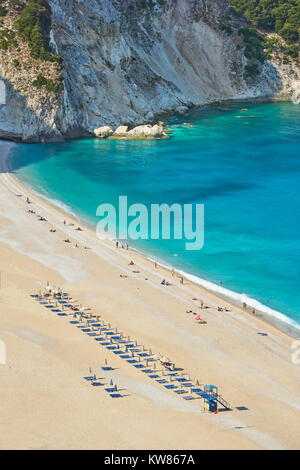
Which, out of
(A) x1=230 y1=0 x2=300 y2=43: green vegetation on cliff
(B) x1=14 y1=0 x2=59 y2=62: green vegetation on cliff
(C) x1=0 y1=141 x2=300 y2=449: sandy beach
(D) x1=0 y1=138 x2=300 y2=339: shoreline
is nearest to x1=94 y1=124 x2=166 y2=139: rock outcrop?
(B) x1=14 y1=0 x2=59 y2=62: green vegetation on cliff

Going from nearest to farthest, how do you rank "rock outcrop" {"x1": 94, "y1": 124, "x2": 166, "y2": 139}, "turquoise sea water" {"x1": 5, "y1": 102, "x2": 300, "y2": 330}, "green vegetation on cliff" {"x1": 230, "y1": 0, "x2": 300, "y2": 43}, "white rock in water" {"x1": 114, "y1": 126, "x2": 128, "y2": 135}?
"turquoise sea water" {"x1": 5, "y1": 102, "x2": 300, "y2": 330} → "rock outcrop" {"x1": 94, "y1": 124, "x2": 166, "y2": 139} → "white rock in water" {"x1": 114, "y1": 126, "x2": 128, "y2": 135} → "green vegetation on cliff" {"x1": 230, "y1": 0, "x2": 300, "y2": 43}

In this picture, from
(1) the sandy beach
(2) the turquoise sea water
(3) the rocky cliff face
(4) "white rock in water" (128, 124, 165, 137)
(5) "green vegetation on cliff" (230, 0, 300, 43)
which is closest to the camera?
(1) the sandy beach

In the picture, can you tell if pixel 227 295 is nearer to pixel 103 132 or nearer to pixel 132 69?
pixel 103 132

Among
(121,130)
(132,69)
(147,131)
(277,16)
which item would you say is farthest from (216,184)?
(277,16)

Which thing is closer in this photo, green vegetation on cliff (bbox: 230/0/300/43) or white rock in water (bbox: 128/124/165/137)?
white rock in water (bbox: 128/124/165/137)

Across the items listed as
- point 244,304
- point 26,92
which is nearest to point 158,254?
point 244,304

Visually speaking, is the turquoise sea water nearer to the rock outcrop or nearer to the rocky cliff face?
the rock outcrop

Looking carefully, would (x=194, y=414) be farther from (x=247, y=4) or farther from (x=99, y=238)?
(x=247, y=4)
